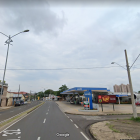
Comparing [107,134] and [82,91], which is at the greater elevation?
[82,91]

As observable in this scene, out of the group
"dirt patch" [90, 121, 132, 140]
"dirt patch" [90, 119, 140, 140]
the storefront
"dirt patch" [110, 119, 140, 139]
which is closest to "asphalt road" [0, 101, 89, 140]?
"dirt patch" [90, 121, 132, 140]

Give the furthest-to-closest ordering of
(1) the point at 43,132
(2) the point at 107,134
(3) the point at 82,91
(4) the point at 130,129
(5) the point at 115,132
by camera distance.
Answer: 1. (3) the point at 82,91
2. (4) the point at 130,129
3. (1) the point at 43,132
4. (5) the point at 115,132
5. (2) the point at 107,134

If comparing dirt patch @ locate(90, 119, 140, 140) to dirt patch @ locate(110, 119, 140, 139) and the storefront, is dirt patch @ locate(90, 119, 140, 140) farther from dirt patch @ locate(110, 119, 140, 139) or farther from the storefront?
the storefront

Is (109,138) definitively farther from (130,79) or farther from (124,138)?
(130,79)

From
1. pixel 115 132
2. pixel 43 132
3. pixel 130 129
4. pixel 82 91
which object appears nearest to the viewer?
pixel 115 132

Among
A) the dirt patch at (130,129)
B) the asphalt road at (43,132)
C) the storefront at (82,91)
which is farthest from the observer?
the storefront at (82,91)

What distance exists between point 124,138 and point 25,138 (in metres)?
5.86

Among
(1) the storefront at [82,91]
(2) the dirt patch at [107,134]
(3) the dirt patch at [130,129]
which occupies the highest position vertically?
(1) the storefront at [82,91]

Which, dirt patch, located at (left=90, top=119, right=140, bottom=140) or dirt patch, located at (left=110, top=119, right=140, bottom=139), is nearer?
dirt patch, located at (left=90, top=119, right=140, bottom=140)

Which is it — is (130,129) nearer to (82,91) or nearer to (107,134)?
(107,134)

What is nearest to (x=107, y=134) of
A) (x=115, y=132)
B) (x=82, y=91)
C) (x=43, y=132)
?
(x=115, y=132)

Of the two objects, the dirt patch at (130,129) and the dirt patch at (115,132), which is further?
the dirt patch at (130,129)

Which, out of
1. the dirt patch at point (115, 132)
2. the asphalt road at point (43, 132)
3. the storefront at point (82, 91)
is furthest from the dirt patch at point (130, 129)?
the storefront at point (82, 91)

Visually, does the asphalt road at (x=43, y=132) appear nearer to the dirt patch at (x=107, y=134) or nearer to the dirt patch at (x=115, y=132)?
the dirt patch at (x=107, y=134)
